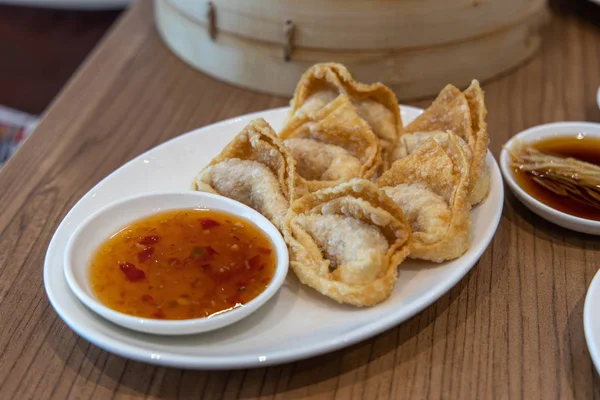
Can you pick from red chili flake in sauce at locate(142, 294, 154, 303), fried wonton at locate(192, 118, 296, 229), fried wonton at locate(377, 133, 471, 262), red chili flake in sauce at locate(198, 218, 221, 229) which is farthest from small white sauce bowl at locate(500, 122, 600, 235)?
red chili flake in sauce at locate(142, 294, 154, 303)

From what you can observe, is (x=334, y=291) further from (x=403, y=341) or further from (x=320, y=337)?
(x=403, y=341)

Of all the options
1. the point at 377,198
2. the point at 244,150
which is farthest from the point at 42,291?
the point at 377,198

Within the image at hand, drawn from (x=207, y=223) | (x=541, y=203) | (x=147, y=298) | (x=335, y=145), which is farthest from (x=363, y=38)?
(x=147, y=298)

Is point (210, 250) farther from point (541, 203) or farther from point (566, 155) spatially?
point (566, 155)

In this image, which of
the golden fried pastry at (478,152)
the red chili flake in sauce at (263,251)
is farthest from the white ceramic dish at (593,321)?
the red chili flake in sauce at (263,251)

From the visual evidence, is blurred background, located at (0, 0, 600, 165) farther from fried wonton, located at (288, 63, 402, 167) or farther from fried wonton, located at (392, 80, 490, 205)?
fried wonton, located at (392, 80, 490, 205)
